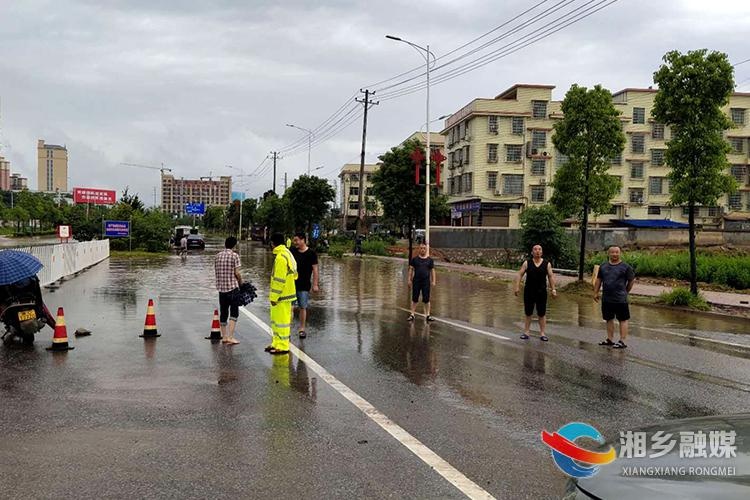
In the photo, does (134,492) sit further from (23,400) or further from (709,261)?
(709,261)

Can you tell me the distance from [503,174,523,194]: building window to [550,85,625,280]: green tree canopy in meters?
34.1

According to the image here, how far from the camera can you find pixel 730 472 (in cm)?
232

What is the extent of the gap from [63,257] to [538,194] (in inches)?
1691

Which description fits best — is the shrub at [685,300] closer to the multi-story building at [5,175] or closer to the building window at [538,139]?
the building window at [538,139]

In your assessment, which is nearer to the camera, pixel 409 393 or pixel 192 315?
pixel 409 393

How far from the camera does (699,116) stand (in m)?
16.7

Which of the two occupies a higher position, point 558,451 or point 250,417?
point 558,451

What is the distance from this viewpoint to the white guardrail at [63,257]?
1948cm

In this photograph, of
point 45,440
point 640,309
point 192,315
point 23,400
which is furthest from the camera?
point 640,309

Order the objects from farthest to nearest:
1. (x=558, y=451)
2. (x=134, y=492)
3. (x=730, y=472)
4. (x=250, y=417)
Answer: (x=250, y=417), (x=134, y=492), (x=558, y=451), (x=730, y=472)

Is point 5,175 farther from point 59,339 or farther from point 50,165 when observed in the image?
point 59,339

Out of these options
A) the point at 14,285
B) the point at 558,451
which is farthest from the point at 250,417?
the point at 14,285

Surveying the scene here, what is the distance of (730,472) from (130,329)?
10.4 metres

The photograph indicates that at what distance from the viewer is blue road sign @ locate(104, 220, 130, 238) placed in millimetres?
40844
